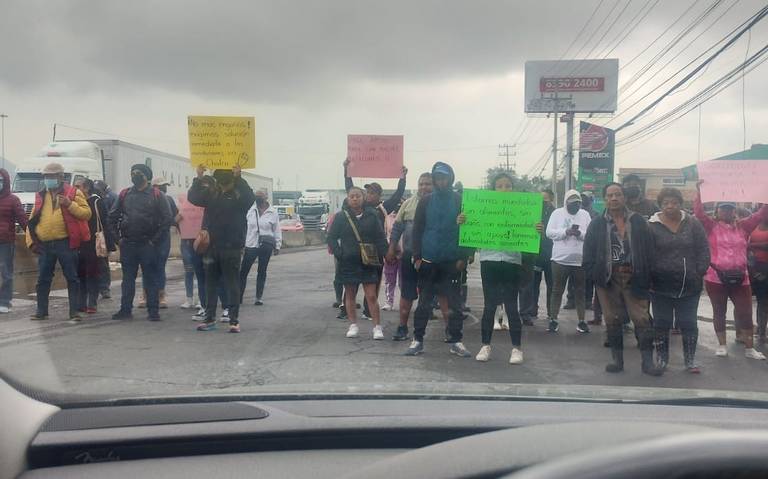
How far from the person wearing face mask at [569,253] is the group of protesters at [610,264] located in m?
0.02

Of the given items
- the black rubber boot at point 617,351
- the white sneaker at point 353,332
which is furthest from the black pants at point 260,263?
the black rubber boot at point 617,351

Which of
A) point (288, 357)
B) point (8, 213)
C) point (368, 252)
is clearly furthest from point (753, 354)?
point (8, 213)

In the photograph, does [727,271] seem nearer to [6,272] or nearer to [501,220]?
[501,220]

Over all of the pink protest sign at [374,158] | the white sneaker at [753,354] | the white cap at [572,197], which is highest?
the pink protest sign at [374,158]

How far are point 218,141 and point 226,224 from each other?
102 cm

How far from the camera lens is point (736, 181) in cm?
827

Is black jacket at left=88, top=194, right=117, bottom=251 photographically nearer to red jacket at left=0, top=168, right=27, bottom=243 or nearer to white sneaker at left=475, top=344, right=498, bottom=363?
red jacket at left=0, top=168, right=27, bottom=243

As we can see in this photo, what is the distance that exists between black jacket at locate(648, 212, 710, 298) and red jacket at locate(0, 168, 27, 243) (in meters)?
8.11

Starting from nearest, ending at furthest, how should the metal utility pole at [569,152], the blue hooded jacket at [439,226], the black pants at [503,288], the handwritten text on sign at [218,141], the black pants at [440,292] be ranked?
the black pants at [503,288] → the blue hooded jacket at [439,226] → the black pants at [440,292] → the handwritten text on sign at [218,141] → the metal utility pole at [569,152]

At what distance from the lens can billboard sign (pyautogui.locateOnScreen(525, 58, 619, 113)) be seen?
48.4 meters

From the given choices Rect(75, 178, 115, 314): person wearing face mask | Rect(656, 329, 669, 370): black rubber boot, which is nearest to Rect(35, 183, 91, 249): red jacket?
Rect(75, 178, 115, 314): person wearing face mask

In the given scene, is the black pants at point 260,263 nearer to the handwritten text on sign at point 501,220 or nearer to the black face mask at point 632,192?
the handwritten text on sign at point 501,220

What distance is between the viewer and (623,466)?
4.17 feet

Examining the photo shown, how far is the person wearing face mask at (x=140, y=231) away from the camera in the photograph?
9.79m
